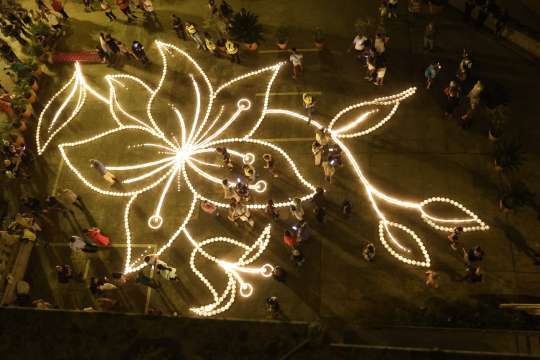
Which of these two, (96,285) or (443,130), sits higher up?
(443,130)

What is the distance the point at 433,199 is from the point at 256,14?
36.5ft

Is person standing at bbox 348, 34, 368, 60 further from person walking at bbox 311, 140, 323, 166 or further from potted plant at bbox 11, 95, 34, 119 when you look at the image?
potted plant at bbox 11, 95, 34, 119

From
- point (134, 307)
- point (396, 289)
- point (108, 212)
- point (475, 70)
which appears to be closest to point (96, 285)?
point (134, 307)

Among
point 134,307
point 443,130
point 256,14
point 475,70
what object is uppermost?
point 256,14

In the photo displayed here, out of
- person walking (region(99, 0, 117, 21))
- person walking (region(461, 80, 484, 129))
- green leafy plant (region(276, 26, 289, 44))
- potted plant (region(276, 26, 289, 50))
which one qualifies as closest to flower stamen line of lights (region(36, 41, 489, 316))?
potted plant (region(276, 26, 289, 50))

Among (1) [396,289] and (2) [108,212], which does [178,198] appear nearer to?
(2) [108,212]

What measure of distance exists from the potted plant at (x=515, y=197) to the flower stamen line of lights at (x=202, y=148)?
89 centimetres

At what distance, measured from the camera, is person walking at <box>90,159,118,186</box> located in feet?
54.9

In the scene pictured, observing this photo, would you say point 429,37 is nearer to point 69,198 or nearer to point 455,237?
point 455,237

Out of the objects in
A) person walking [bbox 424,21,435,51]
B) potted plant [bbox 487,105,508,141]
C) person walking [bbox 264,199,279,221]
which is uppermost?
person walking [bbox 424,21,435,51]

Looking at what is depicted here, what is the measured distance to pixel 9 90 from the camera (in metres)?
21.0

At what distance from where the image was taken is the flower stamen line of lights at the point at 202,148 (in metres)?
15.2

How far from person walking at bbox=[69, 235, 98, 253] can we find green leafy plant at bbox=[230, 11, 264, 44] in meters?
9.50

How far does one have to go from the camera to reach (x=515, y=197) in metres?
14.5
